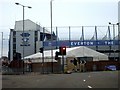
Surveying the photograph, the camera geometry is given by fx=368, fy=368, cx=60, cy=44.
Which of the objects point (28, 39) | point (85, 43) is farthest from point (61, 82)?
point (28, 39)

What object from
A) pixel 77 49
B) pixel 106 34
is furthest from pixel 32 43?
pixel 77 49

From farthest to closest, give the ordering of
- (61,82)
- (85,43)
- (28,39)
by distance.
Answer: (28,39), (85,43), (61,82)

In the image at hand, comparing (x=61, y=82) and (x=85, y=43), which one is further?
(x=85, y=43)

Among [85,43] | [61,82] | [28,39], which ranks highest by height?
[28,39]

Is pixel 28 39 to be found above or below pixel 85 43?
above

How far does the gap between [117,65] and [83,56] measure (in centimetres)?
798

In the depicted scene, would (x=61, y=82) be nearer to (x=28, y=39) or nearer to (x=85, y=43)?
(x=85, y=43)

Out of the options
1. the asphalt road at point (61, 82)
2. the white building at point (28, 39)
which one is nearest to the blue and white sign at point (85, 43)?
the white building at point (28, 39)

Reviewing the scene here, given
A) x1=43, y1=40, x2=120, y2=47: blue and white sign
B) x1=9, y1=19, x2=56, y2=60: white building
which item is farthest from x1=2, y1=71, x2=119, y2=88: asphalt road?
x1=9, y1=19, x2=56, y2=60: white building

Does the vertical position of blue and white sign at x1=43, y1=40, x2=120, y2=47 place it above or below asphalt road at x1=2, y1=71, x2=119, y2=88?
above

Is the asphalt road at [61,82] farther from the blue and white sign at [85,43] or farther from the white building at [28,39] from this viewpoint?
the white building at [28,39]

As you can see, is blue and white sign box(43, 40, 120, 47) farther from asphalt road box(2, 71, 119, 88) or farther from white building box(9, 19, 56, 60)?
asphalt road box(2, 71, 119, 88)

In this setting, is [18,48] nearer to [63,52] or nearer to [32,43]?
[32,43]

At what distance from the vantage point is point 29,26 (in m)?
125
